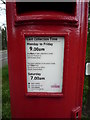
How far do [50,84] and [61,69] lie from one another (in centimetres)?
18

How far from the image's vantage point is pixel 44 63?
1.52 meters

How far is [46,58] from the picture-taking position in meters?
1.51

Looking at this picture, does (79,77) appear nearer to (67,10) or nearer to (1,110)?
(67,10)

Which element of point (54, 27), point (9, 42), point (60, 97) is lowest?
point (60, 97)

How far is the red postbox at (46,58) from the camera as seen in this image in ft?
4.78

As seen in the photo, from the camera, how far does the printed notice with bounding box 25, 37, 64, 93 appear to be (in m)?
1.49

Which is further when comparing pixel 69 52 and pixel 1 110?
pixel 1 110

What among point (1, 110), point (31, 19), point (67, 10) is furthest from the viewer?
point (1, 110)

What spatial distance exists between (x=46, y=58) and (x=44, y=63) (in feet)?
0.17

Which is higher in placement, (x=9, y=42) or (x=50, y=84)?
(x=9, y=42)

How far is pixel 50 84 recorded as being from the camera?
156 centimetres

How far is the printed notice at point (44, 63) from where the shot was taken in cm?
149

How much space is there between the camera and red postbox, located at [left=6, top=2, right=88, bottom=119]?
1458 mm

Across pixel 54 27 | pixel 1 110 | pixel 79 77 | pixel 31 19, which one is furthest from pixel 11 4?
pixel 1 110
